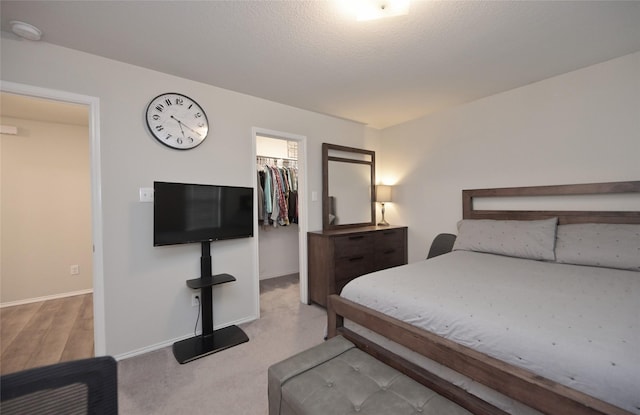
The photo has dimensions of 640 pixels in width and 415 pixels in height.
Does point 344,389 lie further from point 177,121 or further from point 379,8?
point 177,121

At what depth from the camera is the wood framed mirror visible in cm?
348

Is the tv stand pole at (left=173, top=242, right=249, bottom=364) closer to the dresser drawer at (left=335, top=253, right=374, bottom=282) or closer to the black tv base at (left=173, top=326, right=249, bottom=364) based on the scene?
the black tv base at (left=173, top=326, right=249, bottom=364)

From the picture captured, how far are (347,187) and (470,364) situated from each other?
9.17ft

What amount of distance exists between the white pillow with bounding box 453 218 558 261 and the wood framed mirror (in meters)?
1.43

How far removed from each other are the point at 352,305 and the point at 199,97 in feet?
7.67

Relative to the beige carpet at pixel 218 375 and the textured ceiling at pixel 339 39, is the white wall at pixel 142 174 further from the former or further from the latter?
the beige carpet at pixel 218 375

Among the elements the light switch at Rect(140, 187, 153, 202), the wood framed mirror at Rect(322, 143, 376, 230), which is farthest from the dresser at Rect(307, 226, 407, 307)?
the light switch at Rect(140, 187, 153, 202)

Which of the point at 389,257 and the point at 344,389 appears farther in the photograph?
the point at 389,257

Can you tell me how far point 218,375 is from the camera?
1933mm

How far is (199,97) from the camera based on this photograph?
8.34 ft

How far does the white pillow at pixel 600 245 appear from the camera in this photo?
1899mm

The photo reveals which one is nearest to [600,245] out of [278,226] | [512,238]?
[512,238]

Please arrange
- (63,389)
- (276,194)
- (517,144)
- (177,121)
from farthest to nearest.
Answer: (276,194)
(517,144)
(177,121)
(63,389)

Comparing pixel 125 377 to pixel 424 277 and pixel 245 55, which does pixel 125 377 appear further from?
pixel 245 55
